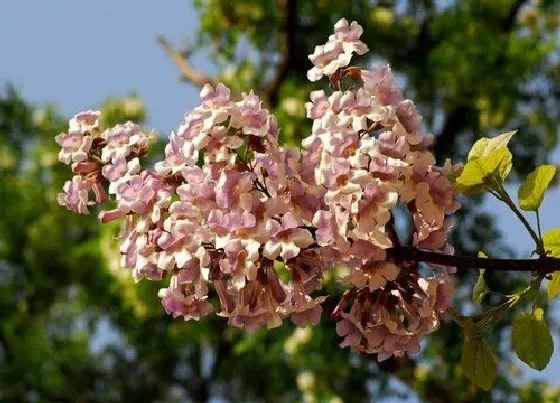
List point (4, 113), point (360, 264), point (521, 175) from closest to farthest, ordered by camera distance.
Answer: point (360, 264) → point (521, 175) → point (4, 113)

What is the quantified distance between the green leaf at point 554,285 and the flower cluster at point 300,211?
0.23m

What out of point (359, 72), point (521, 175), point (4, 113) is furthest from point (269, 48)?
point (359, 72)

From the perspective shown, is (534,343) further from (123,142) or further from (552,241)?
(123,142)

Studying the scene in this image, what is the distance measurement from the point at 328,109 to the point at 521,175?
795cm

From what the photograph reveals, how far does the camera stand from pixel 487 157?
1.87 meters

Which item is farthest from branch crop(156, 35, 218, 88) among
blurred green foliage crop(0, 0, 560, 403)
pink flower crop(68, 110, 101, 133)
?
pink flower crop(68, 110, 101, 133)

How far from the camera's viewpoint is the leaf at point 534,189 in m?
1.90

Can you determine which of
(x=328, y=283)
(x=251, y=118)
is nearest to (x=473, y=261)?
(x=251, y=118)

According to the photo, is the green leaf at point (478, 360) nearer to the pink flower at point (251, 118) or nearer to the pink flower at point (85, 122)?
the pink flower at point (251, 118)

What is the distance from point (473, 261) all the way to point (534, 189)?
260mm

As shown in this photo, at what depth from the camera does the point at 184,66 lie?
10148 mm

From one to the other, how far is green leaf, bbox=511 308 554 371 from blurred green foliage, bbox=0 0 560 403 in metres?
5.73

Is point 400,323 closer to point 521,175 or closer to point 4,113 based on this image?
point 521,175

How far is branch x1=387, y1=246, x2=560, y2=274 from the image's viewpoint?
5.66 ft
